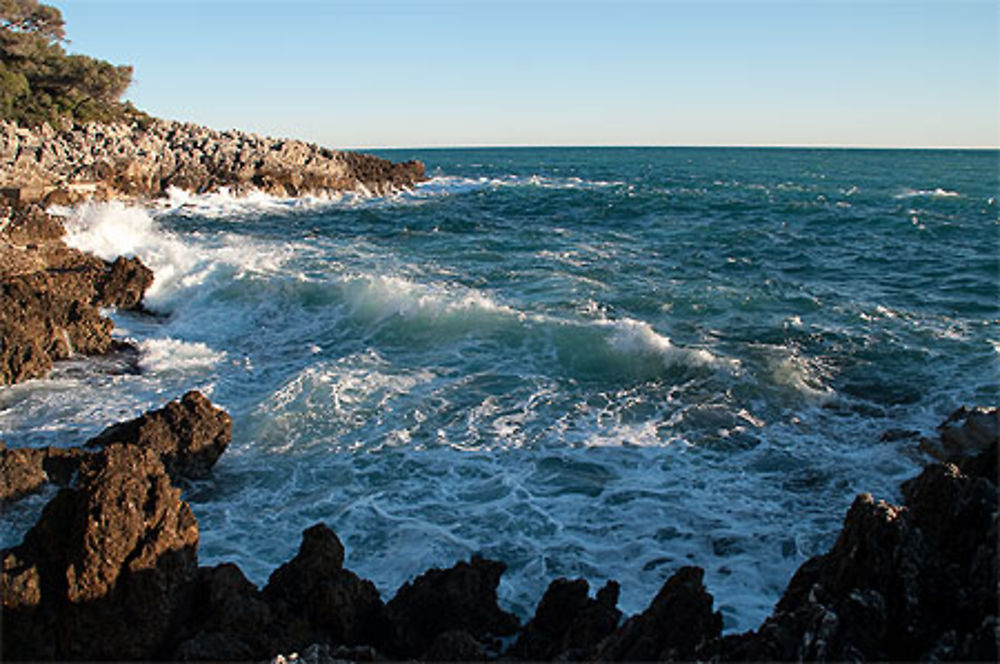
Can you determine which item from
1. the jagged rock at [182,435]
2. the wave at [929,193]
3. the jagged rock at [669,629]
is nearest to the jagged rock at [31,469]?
the jagged rock at [182,435]

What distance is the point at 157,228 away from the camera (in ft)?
87.7

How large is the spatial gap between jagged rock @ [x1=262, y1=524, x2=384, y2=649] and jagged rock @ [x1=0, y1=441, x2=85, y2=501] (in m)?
3.21

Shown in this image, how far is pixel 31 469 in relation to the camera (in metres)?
7.36

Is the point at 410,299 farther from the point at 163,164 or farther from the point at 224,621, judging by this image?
the point at 163,164

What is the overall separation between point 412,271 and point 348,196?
23.6 metres

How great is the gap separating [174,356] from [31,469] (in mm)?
6116

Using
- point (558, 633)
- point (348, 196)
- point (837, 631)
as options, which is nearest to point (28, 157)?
point (348, 196)

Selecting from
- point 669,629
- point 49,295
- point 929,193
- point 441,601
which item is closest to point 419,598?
point 441,601

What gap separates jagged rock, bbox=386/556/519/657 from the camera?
18.3ft

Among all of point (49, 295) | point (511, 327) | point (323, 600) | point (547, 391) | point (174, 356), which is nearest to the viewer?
point (323, 600)

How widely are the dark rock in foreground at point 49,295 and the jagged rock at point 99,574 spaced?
24.1ft

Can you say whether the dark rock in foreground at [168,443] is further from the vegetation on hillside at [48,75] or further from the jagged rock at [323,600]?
the vegetation on hillside at [48,75]

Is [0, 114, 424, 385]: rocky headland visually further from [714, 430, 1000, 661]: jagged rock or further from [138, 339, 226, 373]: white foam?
[714, 430, 1000, 661]: jagged rock

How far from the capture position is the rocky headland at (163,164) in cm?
2825
